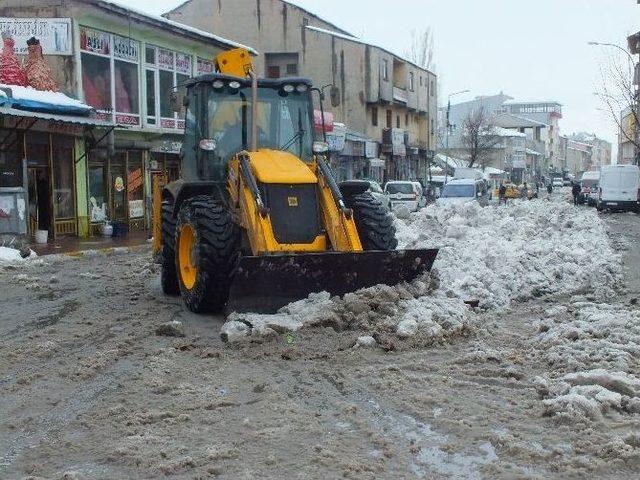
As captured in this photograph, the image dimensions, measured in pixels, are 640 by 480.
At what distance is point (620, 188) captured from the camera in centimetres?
3725

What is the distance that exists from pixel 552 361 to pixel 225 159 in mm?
4748

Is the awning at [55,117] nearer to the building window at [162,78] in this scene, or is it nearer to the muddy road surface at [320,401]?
the building window at [162,78]

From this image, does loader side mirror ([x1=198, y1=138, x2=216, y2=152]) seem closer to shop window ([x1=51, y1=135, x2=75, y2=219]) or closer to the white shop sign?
shop window ([x1=51, y1=135, x2=75, y2=219])

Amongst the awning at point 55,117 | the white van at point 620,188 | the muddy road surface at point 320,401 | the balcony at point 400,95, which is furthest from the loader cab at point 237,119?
the balcony at point 400,95

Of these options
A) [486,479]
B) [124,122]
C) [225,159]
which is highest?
[124,122]

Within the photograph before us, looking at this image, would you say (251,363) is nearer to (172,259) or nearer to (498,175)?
(172,259)

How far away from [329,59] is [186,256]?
121 ft

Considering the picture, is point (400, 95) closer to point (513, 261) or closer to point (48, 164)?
point (48, 164)

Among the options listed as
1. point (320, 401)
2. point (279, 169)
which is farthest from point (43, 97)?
point (320, 401)

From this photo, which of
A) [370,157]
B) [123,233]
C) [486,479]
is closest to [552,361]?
[486,479]

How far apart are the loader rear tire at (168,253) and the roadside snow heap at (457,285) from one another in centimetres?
264

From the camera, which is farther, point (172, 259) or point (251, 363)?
point (172, 259)

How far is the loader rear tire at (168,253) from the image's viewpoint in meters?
10.1

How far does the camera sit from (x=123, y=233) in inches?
915
